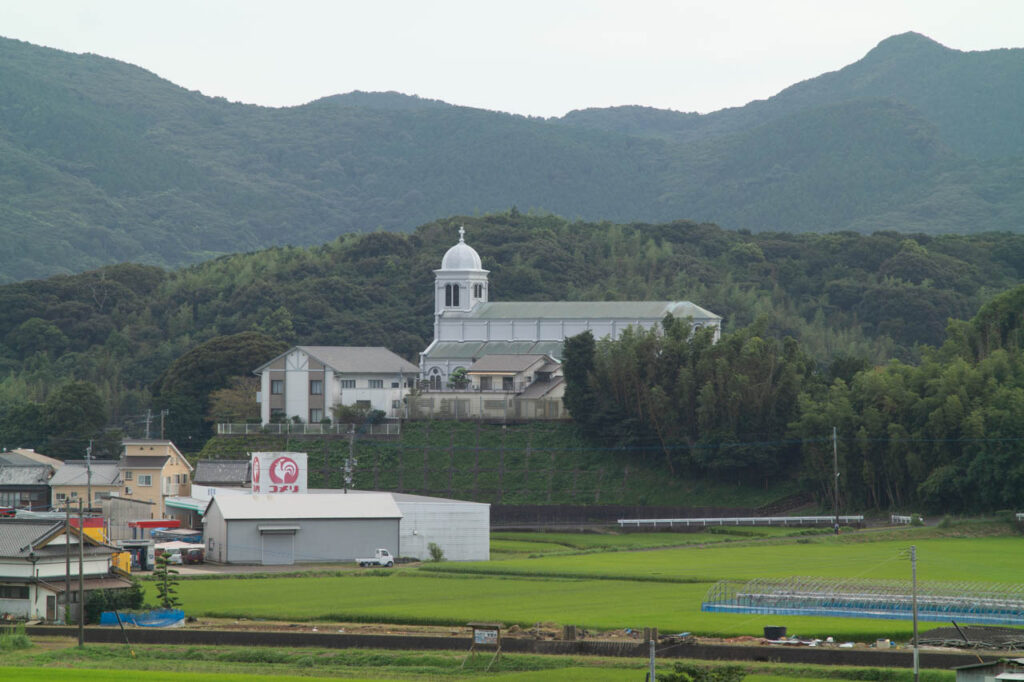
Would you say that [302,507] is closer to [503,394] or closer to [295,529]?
[295,529]

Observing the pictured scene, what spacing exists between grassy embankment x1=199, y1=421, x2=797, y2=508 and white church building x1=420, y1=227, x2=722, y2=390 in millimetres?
10438

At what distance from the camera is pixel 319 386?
250 feet

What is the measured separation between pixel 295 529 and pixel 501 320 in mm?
37876

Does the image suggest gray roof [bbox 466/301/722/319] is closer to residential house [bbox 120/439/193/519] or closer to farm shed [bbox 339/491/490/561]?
residential house [bbox 120/439/193/519]

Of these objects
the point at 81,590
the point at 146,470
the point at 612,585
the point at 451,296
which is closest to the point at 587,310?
the point at 451,296

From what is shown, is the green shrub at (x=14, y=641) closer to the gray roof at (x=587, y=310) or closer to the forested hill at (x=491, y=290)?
the gray roof at (x=587, y=310)

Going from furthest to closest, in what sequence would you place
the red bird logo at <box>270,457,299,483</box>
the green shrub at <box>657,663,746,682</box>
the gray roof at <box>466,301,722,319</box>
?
the gray roof at <box>466,301,722,319</box> < the red bird logo at <box>270,457,299,483</box> < the green shrub at <box>657,663,746,682</box>

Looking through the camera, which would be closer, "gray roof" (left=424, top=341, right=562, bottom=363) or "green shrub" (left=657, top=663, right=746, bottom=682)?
"green shrub" (left=657, top=663, right=746, bottom=682)

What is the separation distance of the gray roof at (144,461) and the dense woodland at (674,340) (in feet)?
49.5

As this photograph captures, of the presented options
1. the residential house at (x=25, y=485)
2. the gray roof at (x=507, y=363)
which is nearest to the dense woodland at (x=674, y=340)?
the gray roof at (x=507, y=363)

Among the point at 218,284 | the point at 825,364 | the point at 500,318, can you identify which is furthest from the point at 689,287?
the point at 218,284

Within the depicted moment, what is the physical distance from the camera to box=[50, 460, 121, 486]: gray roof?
64062 mm

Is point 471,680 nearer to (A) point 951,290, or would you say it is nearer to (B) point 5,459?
(B) point 5,459

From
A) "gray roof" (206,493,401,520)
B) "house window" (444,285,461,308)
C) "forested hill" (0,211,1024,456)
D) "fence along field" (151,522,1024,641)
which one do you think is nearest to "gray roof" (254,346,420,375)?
"house window" (444,285,461,308)
